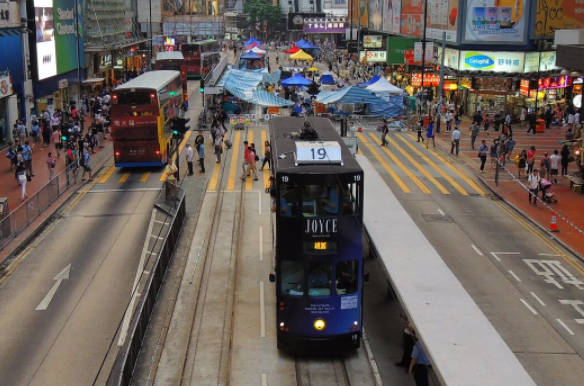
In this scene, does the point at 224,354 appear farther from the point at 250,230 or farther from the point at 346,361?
the point at 250,230

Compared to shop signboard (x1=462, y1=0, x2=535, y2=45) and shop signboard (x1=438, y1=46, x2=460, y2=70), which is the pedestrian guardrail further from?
shop signboard (x1=438, y1=46, x2=460, y2=70)

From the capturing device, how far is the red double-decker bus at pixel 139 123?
36375mm

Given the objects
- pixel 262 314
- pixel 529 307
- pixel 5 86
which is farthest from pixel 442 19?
pixel 262 314

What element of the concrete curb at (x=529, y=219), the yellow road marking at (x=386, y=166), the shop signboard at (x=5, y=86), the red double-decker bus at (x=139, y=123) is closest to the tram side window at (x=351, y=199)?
the concrete curb at (x=529, y=219)

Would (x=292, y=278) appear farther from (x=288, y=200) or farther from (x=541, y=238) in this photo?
(x=541, y=238)

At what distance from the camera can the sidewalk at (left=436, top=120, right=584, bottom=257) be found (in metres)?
28.9

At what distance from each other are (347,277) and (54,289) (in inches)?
385

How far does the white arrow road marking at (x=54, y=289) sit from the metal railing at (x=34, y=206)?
3243 mm

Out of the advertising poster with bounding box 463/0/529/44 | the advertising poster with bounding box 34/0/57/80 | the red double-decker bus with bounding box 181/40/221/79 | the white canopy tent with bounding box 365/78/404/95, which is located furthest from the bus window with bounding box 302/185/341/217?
the red double-decker bus with bounding box 181/40/221/79

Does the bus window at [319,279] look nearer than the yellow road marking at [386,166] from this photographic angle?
Yes

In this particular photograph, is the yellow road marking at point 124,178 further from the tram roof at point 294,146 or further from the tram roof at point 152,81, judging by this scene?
the tram roof at point 294,146

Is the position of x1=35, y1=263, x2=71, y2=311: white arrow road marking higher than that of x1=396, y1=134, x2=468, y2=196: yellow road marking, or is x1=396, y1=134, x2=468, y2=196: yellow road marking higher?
x1=396, y1=134, x2=468, y2=196: yellow road marking

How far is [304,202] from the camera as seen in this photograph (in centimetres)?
1686

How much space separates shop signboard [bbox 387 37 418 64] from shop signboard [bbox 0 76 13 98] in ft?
133
